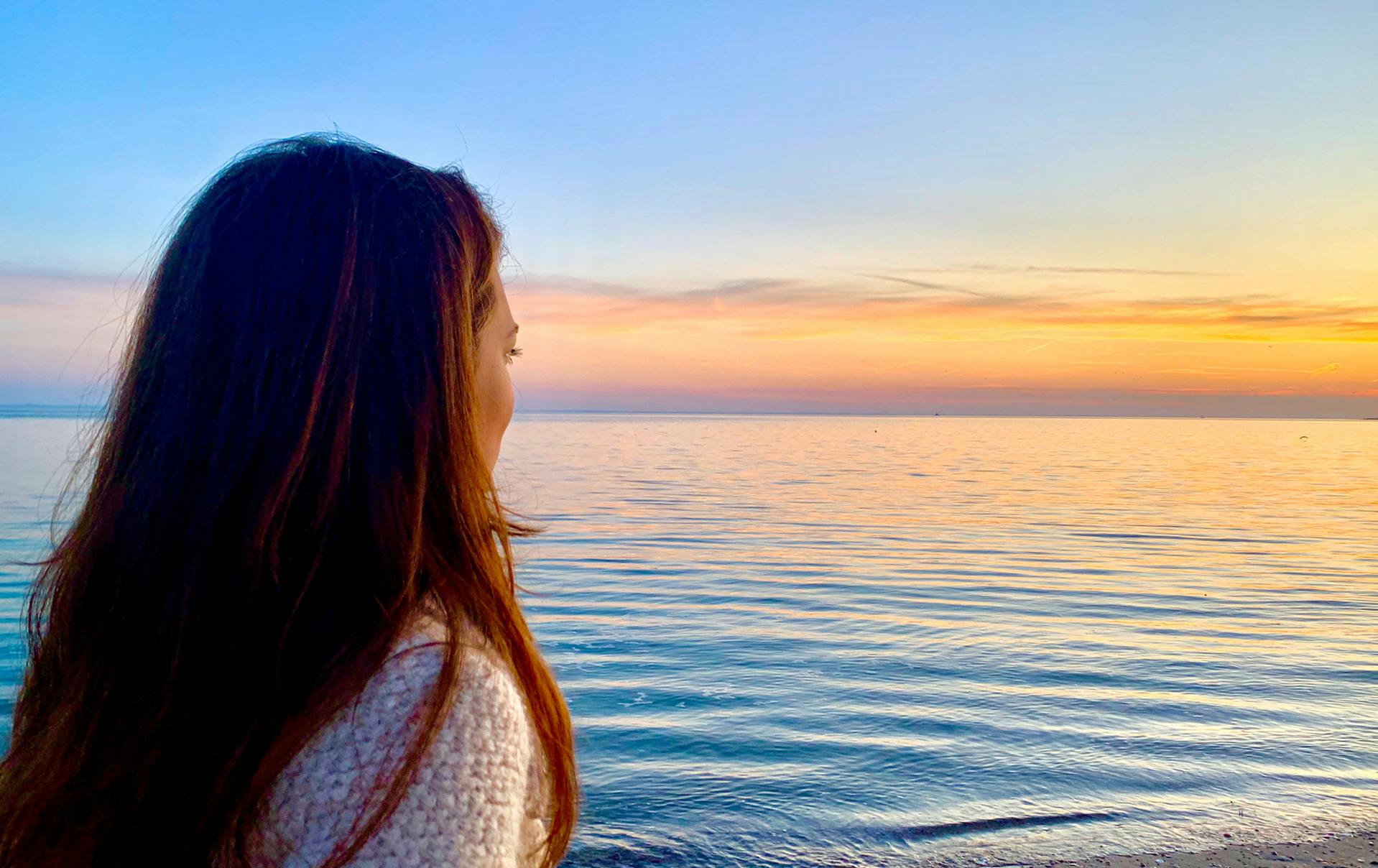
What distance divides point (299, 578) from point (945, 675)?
8.67 m

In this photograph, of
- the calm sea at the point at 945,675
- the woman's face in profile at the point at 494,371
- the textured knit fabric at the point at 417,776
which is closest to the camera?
the textured knit fabric at the point at 417,776

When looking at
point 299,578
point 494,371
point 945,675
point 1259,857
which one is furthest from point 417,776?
point 945,675

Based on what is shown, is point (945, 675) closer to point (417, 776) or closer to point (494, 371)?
point (494, 371)

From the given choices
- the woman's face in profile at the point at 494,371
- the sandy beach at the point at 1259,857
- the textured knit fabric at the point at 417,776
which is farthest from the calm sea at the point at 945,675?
the textured knit fabric at the point at 417,776

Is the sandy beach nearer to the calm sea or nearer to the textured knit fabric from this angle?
the calm sea

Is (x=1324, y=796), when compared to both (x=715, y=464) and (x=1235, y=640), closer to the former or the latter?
(x=1235, y=640)

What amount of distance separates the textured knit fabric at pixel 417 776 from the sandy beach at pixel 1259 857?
5030mm

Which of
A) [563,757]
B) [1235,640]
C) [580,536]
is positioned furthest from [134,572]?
[580,536]

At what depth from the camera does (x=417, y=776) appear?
95cm

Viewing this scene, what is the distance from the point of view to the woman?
99cm

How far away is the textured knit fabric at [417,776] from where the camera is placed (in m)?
0.95

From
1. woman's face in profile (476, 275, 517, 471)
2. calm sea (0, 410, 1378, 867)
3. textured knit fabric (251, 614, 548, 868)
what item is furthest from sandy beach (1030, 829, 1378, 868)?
textured knit fabric (251, 614, 548, 868)

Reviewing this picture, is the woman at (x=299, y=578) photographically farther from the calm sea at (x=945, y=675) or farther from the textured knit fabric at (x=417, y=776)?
the calm sea at (x=945, y=675)

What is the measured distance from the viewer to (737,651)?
392 inches
